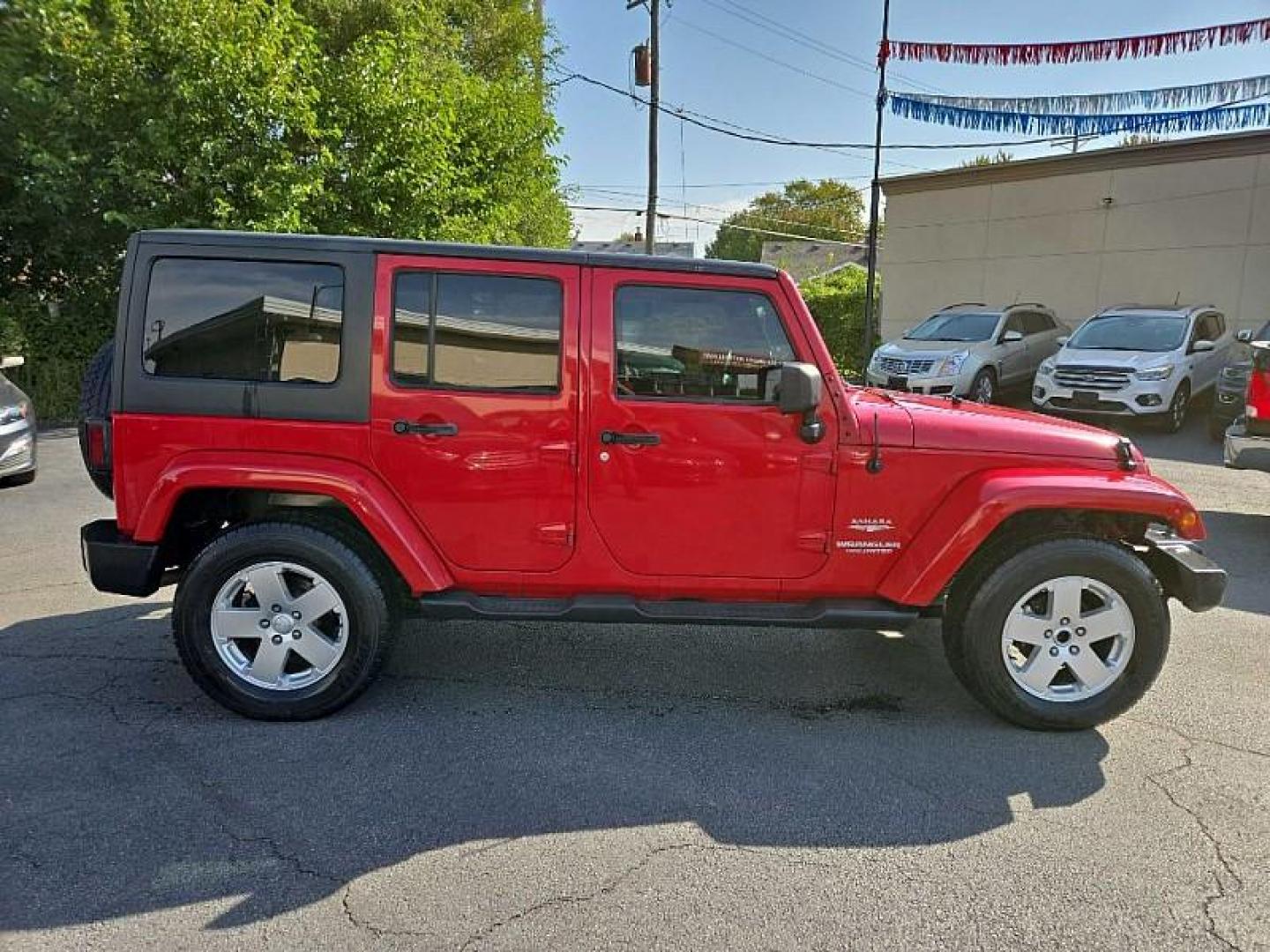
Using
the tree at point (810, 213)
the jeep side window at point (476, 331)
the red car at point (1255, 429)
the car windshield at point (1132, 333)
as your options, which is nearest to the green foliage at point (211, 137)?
the jeep side window at point (476, 331)

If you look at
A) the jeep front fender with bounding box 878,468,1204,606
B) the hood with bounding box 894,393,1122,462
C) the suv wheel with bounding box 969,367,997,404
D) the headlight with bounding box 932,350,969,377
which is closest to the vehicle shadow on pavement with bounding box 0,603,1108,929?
the jeep front fender with bounding box 878,468,1204,606

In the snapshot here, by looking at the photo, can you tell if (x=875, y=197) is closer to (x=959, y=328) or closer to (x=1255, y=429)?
(x=959, y=328)

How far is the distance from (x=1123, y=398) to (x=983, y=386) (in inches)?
89.4

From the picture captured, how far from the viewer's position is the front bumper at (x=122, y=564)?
333 centimetres

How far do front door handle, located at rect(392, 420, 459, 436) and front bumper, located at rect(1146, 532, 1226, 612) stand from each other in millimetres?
2985

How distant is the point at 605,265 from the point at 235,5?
9.90 m

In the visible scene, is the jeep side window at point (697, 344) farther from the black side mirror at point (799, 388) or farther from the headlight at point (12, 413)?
the headlight at point (12, 413)

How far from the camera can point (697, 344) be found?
133 inches

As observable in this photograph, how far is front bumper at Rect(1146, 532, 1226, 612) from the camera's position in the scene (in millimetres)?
3350

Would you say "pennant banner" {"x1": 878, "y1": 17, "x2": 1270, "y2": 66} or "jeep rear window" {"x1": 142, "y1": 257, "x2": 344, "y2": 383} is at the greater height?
"pennant banner" {"x1": 878, "y1": 17, "x2": 1270, "y2": 66}

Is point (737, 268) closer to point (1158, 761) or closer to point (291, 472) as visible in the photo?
point (291, 472)

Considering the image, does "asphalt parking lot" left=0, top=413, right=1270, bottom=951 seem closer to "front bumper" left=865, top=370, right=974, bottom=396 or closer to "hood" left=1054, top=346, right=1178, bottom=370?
"hood" left=1054, top=346, right=1178, bottom=370

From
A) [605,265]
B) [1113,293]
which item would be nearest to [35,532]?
[605,265]

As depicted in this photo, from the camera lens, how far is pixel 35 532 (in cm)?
615
